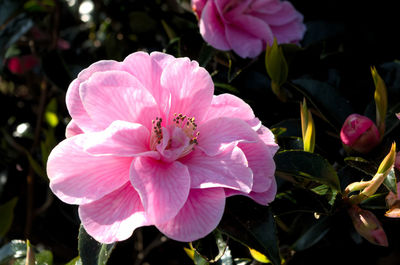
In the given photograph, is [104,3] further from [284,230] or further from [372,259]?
[372,259]

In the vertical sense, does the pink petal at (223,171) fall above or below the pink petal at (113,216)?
above

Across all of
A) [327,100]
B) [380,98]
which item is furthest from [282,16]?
[380,98]

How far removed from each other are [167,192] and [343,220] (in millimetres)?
518

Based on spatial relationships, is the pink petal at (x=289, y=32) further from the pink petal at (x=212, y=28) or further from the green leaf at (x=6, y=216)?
the green leaf at (x=6, y=216)

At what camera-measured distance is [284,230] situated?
52.1 inches

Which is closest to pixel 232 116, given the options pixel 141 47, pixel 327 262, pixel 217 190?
pixel 217 190

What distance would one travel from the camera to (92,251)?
0.79 metres

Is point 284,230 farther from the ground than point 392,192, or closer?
closer

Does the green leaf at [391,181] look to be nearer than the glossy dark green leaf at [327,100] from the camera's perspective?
Yes

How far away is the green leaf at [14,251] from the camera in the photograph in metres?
1.05

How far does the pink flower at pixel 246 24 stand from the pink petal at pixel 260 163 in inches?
16.4

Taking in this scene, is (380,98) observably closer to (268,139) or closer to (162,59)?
(268,139)

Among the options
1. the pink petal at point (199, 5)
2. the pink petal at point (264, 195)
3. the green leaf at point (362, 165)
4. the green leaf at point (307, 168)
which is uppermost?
the pink petal at point (199, 5)

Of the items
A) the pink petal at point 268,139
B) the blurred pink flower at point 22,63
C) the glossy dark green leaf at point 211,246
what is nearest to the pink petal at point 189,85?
the pink petal at point 268,139
